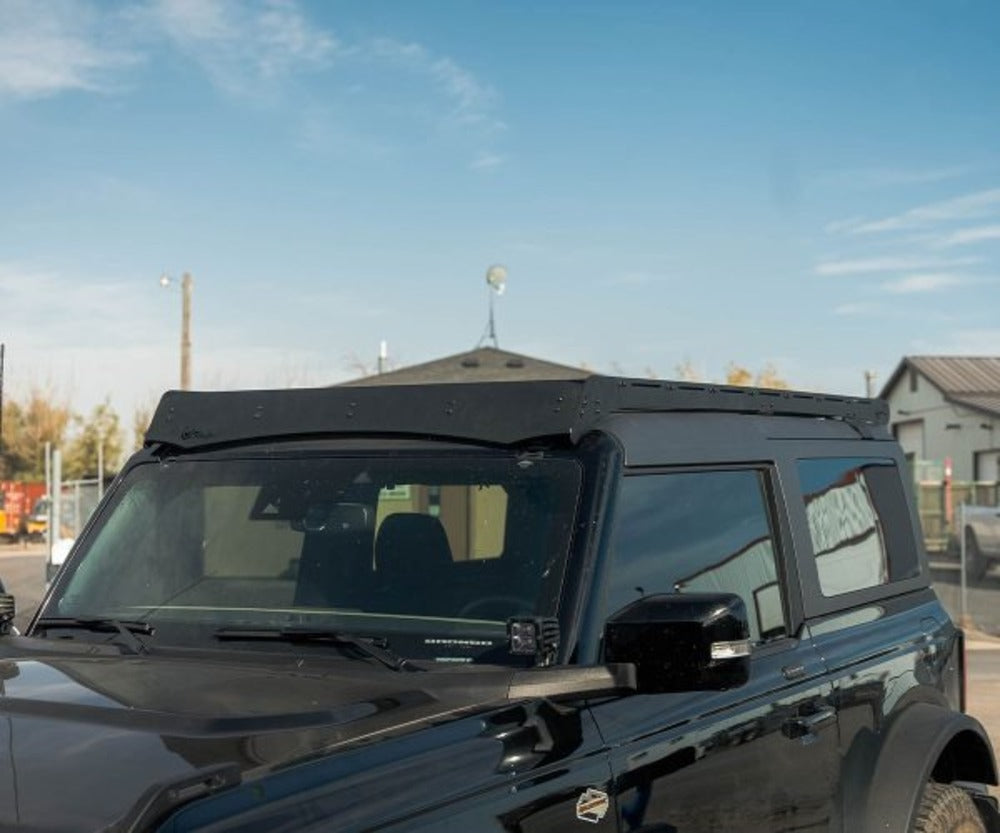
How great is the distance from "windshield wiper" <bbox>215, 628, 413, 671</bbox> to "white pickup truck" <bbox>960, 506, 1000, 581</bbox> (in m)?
21.3

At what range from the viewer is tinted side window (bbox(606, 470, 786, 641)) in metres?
3.18

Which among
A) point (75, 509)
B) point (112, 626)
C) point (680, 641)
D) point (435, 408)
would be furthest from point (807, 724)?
point (75, 509)

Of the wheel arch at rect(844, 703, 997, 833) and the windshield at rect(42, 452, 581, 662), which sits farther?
the wheel arch at rect(844, 703, 997, 833)

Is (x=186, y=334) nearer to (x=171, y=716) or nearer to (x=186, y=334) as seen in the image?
(x=186, y=334)

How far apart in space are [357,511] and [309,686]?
778 mm

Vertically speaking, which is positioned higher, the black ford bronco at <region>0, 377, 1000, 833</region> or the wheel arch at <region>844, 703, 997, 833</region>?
the black ford bronco at <region>0, 377, 1000, 833</region>

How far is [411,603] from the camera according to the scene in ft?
10.3

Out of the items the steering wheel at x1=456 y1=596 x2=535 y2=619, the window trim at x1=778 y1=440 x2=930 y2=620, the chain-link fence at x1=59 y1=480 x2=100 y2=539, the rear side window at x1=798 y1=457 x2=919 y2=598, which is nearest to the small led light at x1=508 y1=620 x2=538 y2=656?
the steering wheel at x1=456 y1=596 x2=535 y2=619

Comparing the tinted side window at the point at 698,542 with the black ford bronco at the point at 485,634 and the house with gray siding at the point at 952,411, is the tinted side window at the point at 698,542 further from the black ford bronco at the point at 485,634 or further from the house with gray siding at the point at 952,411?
the house with gray siding at the point at 952,411

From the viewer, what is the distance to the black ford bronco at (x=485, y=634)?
7.48ft

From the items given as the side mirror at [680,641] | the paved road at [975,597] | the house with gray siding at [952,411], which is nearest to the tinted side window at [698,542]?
the side mirror at [680,641]

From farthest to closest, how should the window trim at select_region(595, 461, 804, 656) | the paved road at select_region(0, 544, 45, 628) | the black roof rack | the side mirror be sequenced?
the paved road at select_region(0, 544, 45, 628), the window trim at select_region(595, 461, 804, 656), the black roof rack, the side mirror

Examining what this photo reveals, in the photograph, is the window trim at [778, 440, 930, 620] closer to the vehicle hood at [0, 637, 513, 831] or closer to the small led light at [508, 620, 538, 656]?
the small led light at [508, 620, 538, 656]

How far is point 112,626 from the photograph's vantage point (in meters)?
3.25
